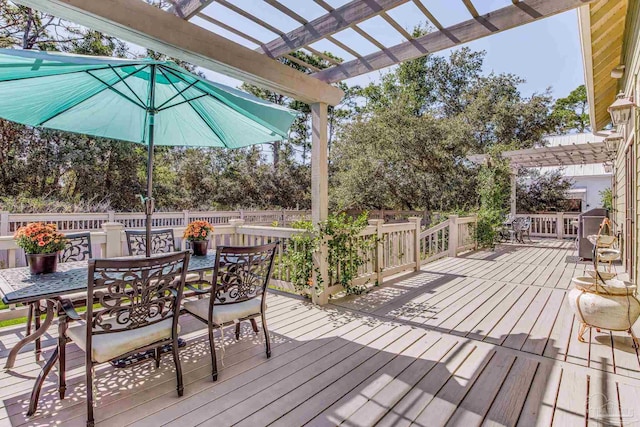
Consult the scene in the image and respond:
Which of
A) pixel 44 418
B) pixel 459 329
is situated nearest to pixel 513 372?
pixel 459 329

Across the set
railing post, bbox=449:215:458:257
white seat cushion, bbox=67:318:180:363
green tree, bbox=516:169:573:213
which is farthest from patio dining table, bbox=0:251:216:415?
green tree, bbox=516:169:573:213

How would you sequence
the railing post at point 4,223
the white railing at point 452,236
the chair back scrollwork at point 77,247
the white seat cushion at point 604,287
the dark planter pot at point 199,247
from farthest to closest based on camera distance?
the white railing at point 452,236
the railing post at point 4,223
the dark planter pot at point 199,247
the chair back scrollwork at point 77,247
the white seat cushion at point 604,287

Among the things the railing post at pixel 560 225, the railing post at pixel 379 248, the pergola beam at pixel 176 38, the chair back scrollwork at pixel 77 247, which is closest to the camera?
the pergola beam at pixel 176 38

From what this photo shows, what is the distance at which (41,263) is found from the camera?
8.45ft

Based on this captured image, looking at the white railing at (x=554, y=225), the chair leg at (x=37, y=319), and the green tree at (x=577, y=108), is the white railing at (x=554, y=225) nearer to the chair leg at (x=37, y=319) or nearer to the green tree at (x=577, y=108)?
the green tree at (x=577, y=108)

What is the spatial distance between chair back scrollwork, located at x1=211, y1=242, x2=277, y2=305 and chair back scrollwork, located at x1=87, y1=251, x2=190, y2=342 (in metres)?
0.30

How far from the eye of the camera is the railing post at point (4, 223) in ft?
22.0

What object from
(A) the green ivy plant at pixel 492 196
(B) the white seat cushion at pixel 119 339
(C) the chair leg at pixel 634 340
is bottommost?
(C) the chair leg at pixel 634 340

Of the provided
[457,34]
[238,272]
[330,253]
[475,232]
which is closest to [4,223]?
[330,253]

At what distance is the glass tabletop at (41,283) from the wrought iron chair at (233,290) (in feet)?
1.24

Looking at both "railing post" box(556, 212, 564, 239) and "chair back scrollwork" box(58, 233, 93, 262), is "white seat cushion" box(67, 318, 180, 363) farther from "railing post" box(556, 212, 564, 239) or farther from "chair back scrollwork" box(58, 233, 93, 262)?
"railing post" box(556, 212, 564, 239)

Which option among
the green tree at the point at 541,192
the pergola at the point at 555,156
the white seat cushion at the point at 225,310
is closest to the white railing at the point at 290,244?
the white seat cushion at the point at 225,310

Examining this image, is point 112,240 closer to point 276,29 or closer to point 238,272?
point 238,272

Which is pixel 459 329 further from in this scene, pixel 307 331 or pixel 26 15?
pixel 26 15
